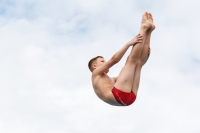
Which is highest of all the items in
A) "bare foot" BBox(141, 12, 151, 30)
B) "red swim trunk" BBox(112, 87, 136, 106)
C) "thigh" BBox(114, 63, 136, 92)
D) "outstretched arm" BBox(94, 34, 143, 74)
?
"bare foot" BBox(141, 12, 151, 30)

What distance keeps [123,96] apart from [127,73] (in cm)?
58

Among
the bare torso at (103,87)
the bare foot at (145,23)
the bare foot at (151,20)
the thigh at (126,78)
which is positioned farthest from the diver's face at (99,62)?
the bare foot at (151,20)

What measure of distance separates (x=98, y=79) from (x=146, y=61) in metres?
1.30

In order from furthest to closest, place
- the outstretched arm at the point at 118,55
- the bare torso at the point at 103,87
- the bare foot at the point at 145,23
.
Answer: the bare torso at the point at 103,87, the bare foot at the point at 145,23, the outstretched arm at the point at 118,55

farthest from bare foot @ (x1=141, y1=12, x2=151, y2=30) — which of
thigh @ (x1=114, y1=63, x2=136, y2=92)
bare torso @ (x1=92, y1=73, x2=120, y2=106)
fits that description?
bare torso @ (x1=92, y1=73, x2=120, y2=106)

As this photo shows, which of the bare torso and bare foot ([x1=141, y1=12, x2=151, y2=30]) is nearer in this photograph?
bare foot ([x1=141, y1=12, x2=151, y2=30])

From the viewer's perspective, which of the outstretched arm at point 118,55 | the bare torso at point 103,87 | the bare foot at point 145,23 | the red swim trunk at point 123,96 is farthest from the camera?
the bare torso at point 103,87

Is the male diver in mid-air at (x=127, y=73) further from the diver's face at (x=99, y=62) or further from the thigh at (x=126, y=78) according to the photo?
the diver's face at (x=99, y=62)

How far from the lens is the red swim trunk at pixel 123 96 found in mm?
9156

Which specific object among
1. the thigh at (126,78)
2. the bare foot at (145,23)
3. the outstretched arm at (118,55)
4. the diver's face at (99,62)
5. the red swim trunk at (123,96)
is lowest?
the red swim trunk at (123,96)

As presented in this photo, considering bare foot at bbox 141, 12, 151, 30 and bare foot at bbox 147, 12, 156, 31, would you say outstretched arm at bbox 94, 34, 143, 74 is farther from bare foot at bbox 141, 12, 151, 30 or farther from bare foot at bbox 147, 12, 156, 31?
bare foot at bbox 147, 12, 156, 31

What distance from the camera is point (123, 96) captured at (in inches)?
360

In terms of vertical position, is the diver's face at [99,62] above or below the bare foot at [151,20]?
below

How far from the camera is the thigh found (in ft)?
29.7
